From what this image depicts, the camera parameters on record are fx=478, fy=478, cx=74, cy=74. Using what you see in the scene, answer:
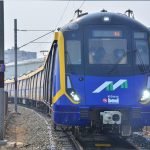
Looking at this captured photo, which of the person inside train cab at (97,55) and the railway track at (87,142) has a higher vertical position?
the person inside train cab at (97,55)

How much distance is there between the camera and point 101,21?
1188 cm

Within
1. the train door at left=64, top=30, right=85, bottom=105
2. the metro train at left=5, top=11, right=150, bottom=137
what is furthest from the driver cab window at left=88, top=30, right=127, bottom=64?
the train door at left=64, top=30, right=85, bottom=105

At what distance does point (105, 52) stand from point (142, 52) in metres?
0.94

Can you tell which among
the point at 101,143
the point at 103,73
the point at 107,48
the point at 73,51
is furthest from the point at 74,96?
Result: the point at 101,143

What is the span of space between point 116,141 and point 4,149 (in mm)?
2984

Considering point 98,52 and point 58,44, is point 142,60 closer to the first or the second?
point 98,52

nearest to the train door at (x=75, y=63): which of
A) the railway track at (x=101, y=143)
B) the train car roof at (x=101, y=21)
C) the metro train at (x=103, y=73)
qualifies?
the metro train at (x=103, y=73)

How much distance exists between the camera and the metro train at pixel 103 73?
11266 mm

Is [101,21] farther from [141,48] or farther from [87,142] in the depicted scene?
[87,142]

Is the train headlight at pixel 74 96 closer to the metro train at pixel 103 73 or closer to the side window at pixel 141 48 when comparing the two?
the metro train at pixel 103 73

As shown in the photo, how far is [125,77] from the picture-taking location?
38.0ft

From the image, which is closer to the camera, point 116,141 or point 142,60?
point 142,60

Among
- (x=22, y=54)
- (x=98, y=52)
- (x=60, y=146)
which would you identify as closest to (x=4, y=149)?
(x=60, y=146)

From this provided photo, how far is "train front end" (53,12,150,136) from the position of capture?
11258 mm
